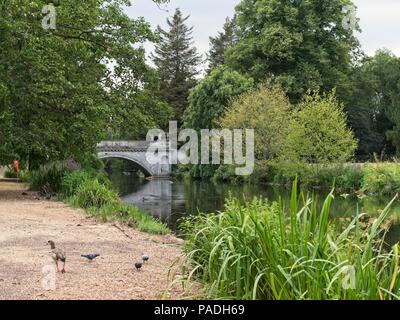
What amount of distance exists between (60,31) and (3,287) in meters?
13.4

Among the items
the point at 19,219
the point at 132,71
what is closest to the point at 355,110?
the point at 132,71

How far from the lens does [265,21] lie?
41.7m

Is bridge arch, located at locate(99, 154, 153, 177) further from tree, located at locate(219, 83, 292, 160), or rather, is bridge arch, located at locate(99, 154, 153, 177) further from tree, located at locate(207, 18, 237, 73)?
tree, located at locate(219, 83, 292, 160)

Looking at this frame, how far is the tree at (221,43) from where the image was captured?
6150cm

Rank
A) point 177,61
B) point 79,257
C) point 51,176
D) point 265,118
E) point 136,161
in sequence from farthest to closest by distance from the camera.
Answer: point 177,61 → point 136,161 → point 265,118 → point 51,176 → point 79,257

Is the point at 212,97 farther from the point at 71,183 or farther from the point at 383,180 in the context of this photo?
the point at 71,183

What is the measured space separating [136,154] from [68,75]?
118 feet

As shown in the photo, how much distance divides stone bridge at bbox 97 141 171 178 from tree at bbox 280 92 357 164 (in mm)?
23481

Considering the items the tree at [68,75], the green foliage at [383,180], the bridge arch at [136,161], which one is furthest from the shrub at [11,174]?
the bridge arch at [136,161]

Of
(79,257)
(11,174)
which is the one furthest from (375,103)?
(79,257)

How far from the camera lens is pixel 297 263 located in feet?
15.8

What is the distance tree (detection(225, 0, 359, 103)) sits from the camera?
1537 inches

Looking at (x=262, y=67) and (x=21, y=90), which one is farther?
(x=262, y=67)
